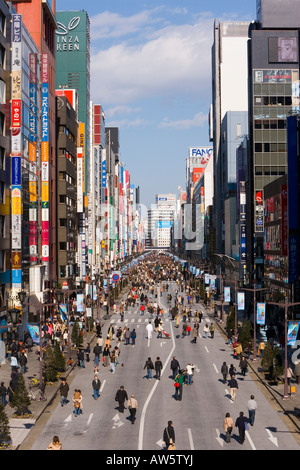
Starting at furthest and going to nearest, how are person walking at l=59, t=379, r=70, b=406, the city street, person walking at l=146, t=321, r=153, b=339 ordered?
person walking at l=146, t=321, r=153, b=339 → person walking at l=59, t=379, r=70, b=406 → the city street

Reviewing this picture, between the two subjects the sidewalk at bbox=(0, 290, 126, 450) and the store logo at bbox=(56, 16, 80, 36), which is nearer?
the sidewalk at bbox=(0, 290, 126, 450)

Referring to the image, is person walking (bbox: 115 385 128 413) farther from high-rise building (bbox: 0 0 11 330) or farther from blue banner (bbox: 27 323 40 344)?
high-rise building (bbox: 0 0 11 330)

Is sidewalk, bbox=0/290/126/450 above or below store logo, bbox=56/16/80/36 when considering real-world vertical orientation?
below

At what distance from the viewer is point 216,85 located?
148 m

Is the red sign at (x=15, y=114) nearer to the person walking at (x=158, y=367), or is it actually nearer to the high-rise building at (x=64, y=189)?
the person walking at (x=158, y=367)

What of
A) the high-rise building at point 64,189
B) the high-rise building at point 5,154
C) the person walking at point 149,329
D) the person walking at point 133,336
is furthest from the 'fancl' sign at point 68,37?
the person walking at point 133,336

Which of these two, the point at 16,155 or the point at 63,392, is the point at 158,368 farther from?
the point at 16,155

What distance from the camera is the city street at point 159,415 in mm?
25453

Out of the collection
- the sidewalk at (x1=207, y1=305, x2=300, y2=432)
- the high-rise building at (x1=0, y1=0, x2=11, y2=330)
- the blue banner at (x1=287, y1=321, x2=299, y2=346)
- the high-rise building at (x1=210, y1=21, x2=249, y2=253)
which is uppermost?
the high-rise building at (x1=210, y1=21, x2=249, y2=253)

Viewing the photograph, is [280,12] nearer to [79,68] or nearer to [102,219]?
[79,68]

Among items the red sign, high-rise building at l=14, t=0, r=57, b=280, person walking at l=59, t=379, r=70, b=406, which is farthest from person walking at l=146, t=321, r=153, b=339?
person walking at l=59, t=379, r=70, b=406

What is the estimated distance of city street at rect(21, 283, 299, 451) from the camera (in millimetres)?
25453

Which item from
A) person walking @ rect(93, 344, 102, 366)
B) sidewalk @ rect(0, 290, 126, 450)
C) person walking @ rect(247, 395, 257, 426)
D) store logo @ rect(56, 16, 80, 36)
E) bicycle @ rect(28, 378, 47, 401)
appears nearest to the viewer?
sidewalk @ rect(0, 290, 126, 450)

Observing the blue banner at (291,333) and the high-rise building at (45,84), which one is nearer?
the blue banner at (291,333)
